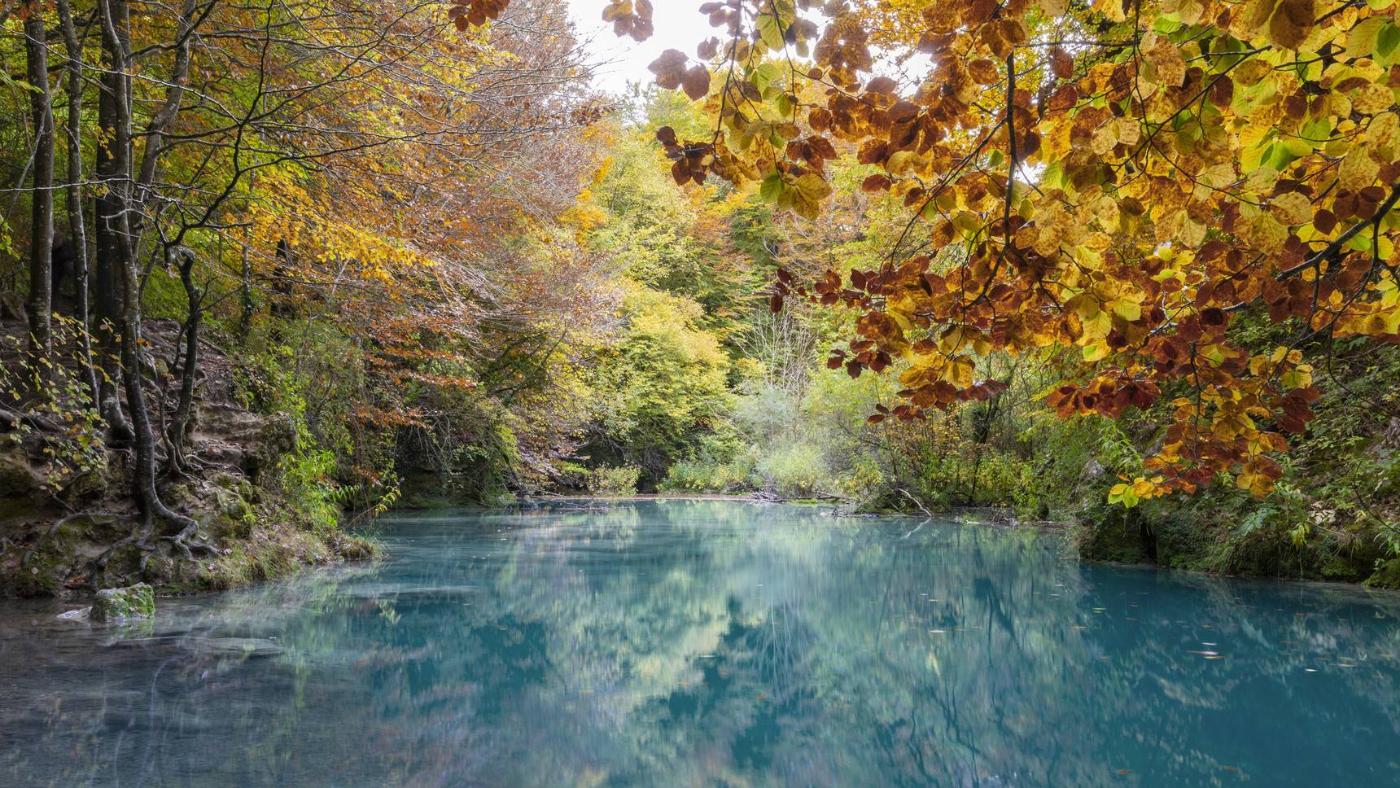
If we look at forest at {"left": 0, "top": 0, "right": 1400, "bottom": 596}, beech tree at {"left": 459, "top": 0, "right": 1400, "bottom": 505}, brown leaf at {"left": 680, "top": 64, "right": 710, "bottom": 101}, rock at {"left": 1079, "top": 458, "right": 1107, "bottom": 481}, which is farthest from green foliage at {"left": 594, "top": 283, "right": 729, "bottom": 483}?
brown leaf at {"left": 680, "top": 64, "right": 710, "bottom": 101}

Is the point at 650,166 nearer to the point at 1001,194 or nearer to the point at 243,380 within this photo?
the point at 243,380

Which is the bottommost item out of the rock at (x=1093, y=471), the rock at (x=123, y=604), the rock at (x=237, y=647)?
the rock at (x=237, y=647)

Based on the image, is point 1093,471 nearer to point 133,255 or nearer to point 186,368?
point 186,368

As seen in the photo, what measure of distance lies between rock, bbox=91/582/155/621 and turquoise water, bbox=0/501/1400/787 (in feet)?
0.50

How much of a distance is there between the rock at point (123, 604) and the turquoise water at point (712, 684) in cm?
15

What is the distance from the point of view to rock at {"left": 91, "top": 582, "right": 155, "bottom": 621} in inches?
182

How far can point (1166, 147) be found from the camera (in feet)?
4.72

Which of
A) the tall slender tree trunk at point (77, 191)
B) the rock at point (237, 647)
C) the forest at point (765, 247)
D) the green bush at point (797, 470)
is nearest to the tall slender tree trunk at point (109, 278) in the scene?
the forest at point (765, 247)

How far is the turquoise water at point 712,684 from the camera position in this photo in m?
2.91

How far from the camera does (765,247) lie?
9359 millimetres

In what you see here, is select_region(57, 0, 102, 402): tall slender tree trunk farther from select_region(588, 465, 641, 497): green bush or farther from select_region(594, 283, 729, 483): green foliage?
select_region(588, 465, 641, 497): green bush

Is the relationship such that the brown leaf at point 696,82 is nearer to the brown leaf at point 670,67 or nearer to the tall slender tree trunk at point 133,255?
the brown leaf at point 670,67

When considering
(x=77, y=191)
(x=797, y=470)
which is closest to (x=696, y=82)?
(x=77, y=191)

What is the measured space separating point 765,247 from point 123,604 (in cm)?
661
